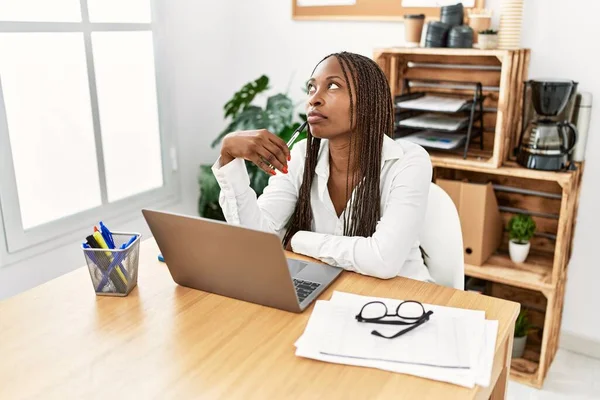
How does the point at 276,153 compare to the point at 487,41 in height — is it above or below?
below

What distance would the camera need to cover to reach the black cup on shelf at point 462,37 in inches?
81.4

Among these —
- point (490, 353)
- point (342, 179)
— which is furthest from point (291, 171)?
point (490, 353)

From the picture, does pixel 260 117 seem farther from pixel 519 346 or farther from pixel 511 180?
pixel 519 346

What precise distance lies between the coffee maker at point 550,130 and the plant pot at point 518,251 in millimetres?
337

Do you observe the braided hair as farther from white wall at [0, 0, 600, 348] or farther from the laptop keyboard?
white wall at [0, 0, 600, 348]

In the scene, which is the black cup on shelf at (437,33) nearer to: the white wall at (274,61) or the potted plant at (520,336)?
the white wall at (274,61)

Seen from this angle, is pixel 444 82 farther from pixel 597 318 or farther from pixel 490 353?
pixel 490 353

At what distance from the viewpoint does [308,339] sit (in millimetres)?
987

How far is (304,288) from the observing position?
3.89 ft

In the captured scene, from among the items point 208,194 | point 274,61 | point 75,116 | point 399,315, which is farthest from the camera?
point 274,61

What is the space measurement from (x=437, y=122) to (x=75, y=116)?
1501 mm

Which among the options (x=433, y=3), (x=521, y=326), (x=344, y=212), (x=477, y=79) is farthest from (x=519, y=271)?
(x=433, y=3)

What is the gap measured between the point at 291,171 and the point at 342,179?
0.54 ft

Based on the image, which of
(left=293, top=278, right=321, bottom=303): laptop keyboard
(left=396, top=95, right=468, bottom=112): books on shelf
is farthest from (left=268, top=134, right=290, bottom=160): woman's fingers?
(left=396, top=95, right=468, bottom=112): books on shelf
